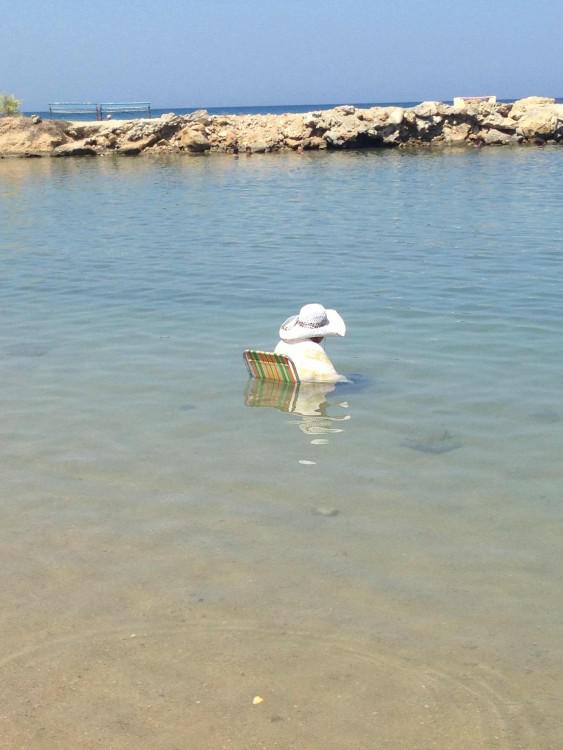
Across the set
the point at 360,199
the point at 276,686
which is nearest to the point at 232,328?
the point at 276,686

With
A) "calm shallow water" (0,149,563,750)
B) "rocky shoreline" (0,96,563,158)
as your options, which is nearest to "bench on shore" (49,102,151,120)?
"rocky shoreline" (0,96,563,158)

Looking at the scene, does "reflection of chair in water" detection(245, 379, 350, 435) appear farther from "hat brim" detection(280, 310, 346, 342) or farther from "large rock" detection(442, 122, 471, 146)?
"large rock" detection(442, 122, 471, 146)

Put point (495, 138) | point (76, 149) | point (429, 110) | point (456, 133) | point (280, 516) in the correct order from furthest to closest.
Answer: point (456, 133), point (429, 110), point (495, 138), point (76, 149), point (280, 516)

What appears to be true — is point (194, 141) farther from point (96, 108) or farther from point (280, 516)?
point (280, 516)

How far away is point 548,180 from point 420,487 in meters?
21.6

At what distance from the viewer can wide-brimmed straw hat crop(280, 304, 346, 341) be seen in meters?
8.40

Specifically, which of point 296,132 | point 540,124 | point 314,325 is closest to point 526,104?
point 540,124

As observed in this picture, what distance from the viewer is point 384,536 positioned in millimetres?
5852

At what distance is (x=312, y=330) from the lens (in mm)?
8430

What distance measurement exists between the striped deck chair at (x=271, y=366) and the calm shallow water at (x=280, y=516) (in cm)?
22

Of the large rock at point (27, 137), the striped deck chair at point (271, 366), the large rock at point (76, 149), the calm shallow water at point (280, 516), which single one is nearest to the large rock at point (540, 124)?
the large rock at point (76, 149)

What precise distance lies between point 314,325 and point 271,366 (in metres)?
0.53

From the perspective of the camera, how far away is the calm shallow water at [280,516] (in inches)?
167

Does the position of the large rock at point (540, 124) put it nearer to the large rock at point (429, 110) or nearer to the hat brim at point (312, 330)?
the large rock at point (429, 110)
